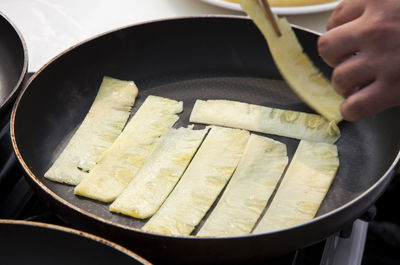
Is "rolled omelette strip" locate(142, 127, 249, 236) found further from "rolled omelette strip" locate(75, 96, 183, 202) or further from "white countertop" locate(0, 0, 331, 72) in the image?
"white countertop" locate(0, 0, 331, 72)

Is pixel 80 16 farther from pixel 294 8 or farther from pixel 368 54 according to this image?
pixel 368 54

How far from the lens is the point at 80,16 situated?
1.58 m

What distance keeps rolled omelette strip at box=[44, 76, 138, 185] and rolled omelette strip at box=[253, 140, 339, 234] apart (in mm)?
431

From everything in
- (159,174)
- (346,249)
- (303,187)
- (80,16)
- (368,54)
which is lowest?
(346,249)

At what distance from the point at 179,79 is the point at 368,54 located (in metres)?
0.57

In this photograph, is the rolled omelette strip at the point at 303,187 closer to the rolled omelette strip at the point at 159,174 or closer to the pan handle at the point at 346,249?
the pan handle at the point at 346,249

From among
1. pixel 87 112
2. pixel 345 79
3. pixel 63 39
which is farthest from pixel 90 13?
pixel 345 79

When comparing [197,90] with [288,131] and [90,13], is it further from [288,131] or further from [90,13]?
[90,13]

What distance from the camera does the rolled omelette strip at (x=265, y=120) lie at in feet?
3.97

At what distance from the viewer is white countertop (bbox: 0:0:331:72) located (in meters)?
1.51

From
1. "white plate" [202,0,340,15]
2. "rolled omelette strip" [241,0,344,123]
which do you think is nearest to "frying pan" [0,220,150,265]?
"rolled omelette strip" [241,0,344,123]

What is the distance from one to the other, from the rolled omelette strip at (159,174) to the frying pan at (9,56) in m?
0.39

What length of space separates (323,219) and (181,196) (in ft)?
1.18

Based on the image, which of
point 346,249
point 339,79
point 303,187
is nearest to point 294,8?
point 339,79
